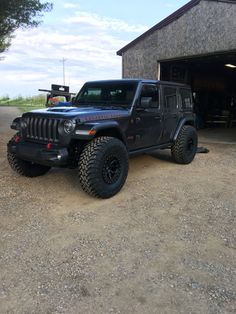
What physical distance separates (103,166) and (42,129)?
1.12 meters

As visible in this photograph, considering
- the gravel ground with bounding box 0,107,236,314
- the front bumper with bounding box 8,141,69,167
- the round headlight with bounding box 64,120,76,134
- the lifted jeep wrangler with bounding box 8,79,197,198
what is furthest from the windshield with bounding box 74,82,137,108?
the front bumper with bounding box 8,141,69,167

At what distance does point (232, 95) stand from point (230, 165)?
39.9 feet

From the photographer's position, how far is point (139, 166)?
716 cm

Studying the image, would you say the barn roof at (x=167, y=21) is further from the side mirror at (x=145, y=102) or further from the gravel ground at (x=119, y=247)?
the gravel ground at (x=119, y=247)

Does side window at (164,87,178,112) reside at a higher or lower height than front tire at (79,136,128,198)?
higher

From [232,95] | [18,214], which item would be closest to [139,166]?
[18,214]

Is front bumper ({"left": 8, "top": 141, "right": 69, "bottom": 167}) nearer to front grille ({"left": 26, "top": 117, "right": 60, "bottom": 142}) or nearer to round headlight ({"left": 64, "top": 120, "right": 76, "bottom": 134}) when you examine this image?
front grille ({"left": 26, "top": 117, "right": 60, "bottom": 142})

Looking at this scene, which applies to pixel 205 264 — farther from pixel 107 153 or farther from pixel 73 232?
pixel 107 153

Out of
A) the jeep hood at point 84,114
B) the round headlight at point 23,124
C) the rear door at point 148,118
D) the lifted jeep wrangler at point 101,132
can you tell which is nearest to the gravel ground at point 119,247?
the lifted jeep wrangler at point 101,132

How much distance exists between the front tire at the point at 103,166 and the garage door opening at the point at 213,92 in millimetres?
10343

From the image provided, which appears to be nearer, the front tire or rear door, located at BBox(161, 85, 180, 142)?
the front tire

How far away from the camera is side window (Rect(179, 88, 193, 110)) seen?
7410 millimetres

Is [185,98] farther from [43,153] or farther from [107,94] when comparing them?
[43,153]

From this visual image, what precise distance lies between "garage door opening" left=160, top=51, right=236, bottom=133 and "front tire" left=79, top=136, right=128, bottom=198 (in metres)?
10.3
